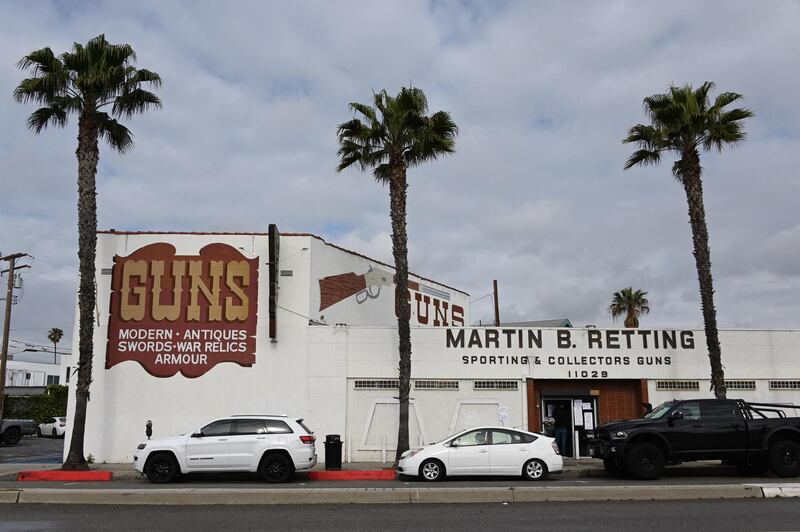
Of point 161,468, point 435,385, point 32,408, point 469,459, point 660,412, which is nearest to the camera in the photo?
point 469,459

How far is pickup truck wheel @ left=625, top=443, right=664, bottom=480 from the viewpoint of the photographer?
643 inches

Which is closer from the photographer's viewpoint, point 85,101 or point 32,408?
point 85,101

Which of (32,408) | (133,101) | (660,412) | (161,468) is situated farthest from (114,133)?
(32,408)

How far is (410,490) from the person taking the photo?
13359 millimetres

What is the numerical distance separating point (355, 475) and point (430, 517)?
7291mm

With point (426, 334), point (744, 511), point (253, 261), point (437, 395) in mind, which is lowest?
point (744, 511)

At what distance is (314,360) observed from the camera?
22750 mm

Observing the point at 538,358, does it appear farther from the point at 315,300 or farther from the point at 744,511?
the point at 744,511

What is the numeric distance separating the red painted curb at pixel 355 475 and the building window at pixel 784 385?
1307cm

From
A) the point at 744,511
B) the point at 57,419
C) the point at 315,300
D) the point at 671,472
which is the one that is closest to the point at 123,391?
the point at 315,300

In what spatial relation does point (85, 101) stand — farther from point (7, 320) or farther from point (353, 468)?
point (7, 320)

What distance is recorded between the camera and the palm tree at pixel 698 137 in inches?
838

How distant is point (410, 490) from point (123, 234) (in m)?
14.5

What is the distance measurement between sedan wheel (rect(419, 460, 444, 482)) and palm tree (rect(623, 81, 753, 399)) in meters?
9.35
